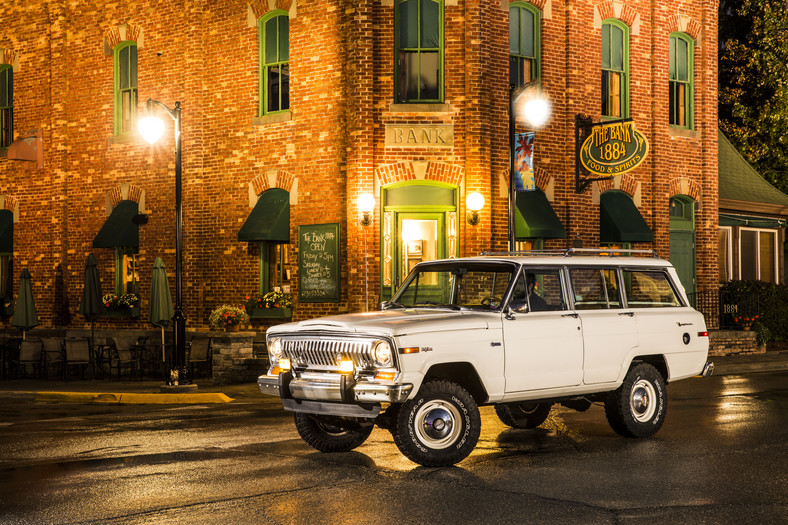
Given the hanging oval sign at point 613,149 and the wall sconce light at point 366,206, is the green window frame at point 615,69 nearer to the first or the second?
the hanging oval sign at point 613,149

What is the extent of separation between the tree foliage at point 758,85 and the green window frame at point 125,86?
819 inches

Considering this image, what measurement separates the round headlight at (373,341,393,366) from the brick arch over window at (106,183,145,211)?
15.9 meters

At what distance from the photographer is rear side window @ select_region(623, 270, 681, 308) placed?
36.0ft

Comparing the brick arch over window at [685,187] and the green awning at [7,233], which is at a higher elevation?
the brick arch over window at [685,187]

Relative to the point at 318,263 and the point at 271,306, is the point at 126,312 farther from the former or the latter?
the point at 318,263

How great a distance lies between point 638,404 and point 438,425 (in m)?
3.04

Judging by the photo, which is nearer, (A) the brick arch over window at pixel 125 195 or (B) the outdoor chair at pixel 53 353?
(B) the outdoor chair at pixel 53 353

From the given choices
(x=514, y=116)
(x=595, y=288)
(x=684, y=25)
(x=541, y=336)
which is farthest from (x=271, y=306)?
(x=684, y=25)

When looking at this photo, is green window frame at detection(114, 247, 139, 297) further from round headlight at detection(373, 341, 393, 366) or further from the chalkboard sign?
round headlight at detection(373, 341, 393, 366)

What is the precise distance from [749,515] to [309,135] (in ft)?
49.6

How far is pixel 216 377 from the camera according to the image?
19312 millimetres

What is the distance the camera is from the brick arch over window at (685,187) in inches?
950

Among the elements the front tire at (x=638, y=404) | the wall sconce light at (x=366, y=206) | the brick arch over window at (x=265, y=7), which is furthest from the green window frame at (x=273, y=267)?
the front tire at (x=638, y=404)

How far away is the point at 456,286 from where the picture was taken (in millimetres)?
10469
